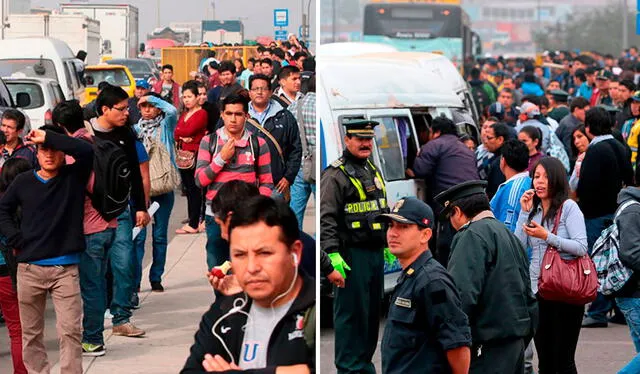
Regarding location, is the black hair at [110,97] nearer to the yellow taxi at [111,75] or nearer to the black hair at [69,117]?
the black hair at [69,117]

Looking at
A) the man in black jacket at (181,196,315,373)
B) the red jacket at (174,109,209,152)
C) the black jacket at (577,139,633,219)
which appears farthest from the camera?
the black jacket at (577,139,633,219)

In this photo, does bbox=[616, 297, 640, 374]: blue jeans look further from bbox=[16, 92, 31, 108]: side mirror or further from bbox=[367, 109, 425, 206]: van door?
bbox=[16, 92, 31, 108]: side mirror

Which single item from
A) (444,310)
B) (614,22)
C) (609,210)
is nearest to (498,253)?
(444,310)

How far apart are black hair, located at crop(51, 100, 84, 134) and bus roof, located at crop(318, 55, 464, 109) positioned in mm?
2378

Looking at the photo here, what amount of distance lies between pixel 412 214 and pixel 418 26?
29387mm

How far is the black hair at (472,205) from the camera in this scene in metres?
5.92

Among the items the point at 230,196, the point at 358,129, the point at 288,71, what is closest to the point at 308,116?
the point at 358,129

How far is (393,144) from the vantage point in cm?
1064

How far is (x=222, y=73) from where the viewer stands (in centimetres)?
1445

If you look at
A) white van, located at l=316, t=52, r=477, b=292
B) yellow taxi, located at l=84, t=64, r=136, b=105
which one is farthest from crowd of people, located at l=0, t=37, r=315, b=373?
yellow taxi, located at l=84, t=64, r=136, b=105

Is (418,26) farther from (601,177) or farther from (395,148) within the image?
(601,177)

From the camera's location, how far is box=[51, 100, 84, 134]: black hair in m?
7.44

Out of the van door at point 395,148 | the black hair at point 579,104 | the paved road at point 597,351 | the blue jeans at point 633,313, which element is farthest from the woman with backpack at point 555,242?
the black hair at point 579,104

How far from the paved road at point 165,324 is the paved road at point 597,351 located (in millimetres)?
995
